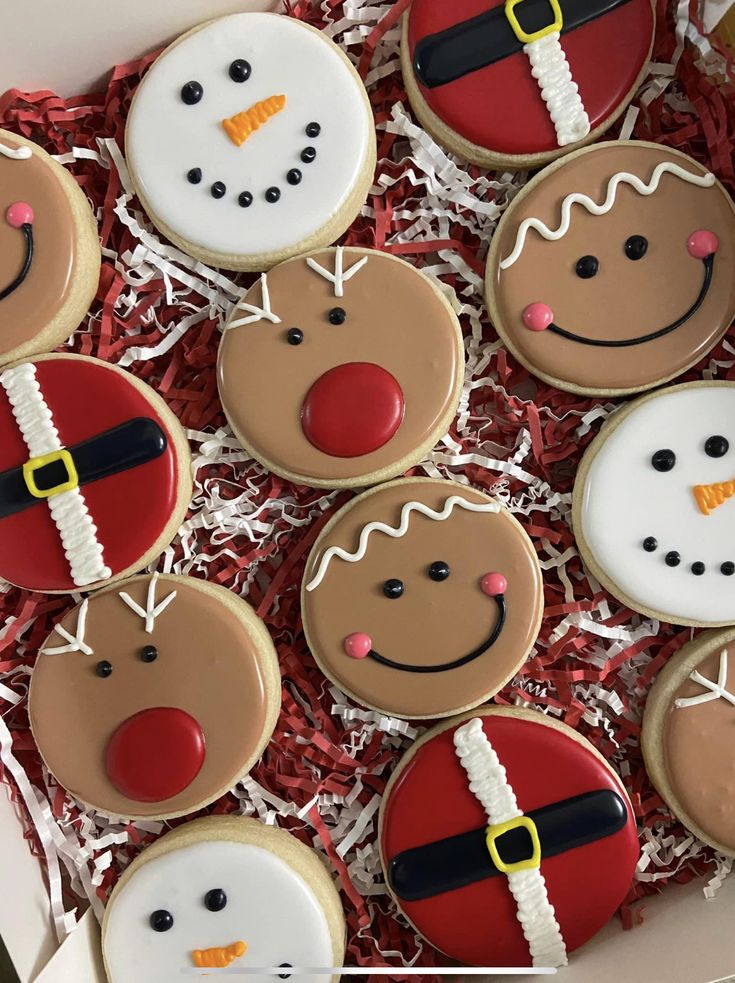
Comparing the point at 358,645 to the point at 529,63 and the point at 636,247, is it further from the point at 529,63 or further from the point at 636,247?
the point at 529,63

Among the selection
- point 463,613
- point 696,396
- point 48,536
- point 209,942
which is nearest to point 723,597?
point 696,396

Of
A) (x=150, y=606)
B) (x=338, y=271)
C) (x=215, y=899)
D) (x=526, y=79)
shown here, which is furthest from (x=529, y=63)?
(x=215, y=899)

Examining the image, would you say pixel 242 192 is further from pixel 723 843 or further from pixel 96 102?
pixel 723 843

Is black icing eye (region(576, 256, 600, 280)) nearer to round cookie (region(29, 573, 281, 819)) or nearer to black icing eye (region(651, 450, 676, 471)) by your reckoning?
black icing eye (region(651, 450, 676, 471))

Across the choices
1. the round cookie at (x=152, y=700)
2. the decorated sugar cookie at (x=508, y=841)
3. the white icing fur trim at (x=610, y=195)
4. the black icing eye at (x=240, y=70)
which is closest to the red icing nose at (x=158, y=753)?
the round cookie at (x=152, y=700)

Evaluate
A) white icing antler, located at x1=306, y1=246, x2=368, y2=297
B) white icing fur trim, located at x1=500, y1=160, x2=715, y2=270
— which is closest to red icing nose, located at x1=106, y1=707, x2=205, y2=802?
white icing antler, located at x1=306, y1=246, x2=368, y2=297
